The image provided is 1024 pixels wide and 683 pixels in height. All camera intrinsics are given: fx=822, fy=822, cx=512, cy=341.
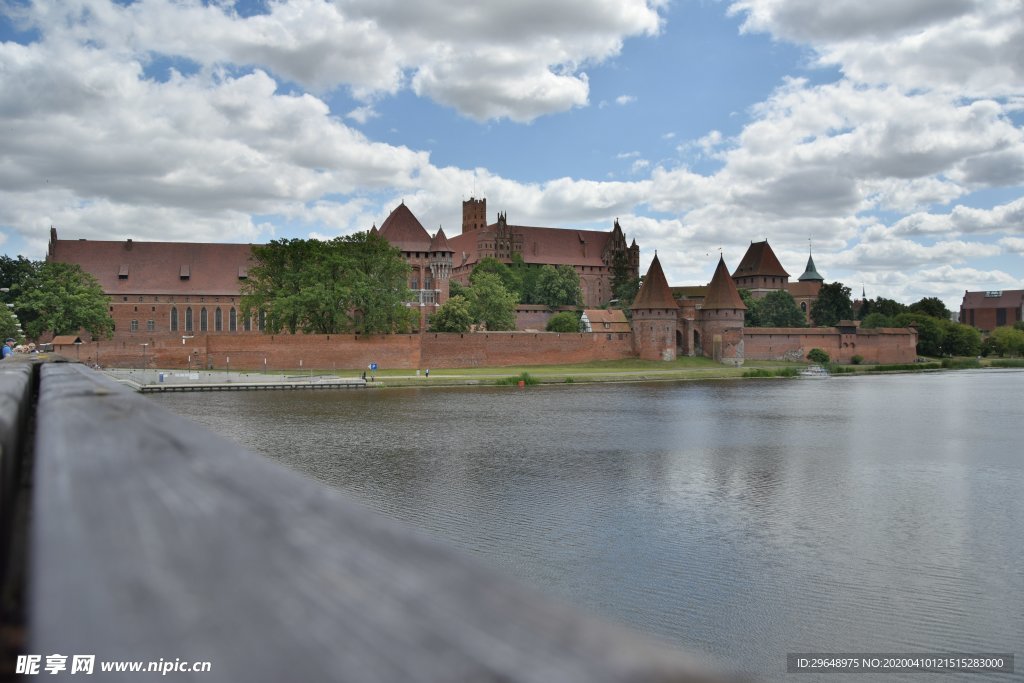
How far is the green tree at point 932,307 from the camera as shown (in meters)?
72.4

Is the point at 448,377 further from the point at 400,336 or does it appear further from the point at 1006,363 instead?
the point at 1006,363

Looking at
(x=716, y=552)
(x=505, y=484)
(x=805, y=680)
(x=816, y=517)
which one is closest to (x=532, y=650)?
(x=805, y=680)

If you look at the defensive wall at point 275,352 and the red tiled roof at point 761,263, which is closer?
the defensive wall at point 275,352

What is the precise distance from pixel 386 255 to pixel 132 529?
150 feet

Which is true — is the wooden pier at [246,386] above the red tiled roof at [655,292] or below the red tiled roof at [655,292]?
below

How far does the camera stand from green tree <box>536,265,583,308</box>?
6906cm

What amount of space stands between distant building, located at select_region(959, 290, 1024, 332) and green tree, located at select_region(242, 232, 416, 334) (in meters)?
85.4

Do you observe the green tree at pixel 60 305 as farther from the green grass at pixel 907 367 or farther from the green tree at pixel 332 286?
the green grass at pixel 907 367

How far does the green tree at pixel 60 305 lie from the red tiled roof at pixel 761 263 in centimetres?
6050

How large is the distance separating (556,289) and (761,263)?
26237mm

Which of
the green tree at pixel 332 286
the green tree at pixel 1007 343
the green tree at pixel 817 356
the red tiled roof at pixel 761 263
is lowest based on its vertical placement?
the green tree at pixel 817 356

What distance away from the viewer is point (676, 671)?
0.56 metres

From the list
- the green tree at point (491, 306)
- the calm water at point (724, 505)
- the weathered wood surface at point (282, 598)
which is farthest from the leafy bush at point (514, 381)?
the weathered wood surface at point (282, 598)

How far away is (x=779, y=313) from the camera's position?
68.8 meters
